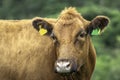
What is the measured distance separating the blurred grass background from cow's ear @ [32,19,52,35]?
2412cm

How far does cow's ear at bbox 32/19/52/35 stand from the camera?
18.7 metres

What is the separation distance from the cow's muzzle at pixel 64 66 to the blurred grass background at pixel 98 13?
25273mm

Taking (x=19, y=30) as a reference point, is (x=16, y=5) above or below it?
below

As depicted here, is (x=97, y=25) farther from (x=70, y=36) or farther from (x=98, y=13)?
(x=98, y=13)

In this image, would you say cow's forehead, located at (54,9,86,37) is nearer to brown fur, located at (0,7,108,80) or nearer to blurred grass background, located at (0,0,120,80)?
brown fur, located at (0,7,108,80)

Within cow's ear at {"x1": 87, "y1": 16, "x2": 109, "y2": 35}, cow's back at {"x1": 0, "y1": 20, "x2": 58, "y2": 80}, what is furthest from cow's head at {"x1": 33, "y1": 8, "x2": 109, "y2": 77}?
cow's back at {"x1": 0, "y1": 20, "x2": 58, "y2": 80}

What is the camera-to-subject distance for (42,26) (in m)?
18.9

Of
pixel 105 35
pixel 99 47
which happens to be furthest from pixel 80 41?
pixel 105 35

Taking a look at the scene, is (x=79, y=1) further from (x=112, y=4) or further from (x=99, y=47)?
(x=99, y=47)

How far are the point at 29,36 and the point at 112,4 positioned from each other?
58.2m

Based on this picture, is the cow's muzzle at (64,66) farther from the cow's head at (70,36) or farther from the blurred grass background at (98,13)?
the blurred grass background at (98,13)

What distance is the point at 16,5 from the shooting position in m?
76.2

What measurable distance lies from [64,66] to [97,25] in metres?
1.95

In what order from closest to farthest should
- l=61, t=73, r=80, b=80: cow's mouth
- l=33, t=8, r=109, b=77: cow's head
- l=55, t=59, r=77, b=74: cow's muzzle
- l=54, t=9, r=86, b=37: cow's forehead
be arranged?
l=55, t=59, r=77, b=74: cow's muzzle → l=33, t=8, r=109, b=77: cow's head → l=54, t=9, r=86, b=37: cow's forehead → l=61, t=73, r=80, b=80: cow's mouth
